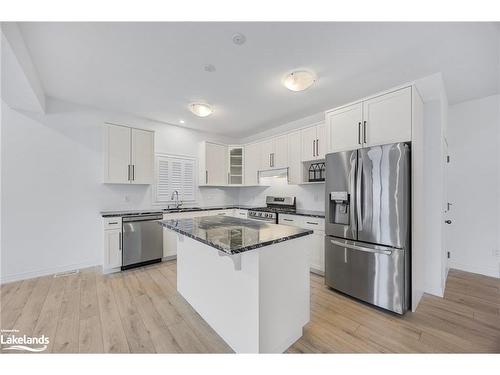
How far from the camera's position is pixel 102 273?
3.28 m

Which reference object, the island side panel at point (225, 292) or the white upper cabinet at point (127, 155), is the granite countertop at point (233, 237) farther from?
the white upper cabinet at point (127, 155)

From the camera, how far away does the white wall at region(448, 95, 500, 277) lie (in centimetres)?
308

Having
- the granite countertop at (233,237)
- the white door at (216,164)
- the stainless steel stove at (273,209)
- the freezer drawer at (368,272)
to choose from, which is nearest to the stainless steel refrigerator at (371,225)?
the freezer drawer at (368,272)

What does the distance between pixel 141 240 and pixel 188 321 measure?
198 centimetres

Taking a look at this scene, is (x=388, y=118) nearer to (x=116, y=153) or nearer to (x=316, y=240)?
(x=316, y=240)

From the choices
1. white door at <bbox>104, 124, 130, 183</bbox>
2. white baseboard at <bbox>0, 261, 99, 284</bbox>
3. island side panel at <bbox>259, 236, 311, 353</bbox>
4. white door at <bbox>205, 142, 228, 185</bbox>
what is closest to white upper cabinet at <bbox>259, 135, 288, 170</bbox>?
white door at <bbox>205, 142, 228, 185</bbox>

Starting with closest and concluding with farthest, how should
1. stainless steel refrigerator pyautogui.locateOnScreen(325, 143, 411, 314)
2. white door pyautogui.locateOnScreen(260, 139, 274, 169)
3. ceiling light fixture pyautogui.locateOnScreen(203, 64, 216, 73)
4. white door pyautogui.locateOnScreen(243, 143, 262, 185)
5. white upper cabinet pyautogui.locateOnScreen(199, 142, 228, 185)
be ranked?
1. stainless steel refrigerator pyautogui.locateOnScreen(325, 143, 411, 314)
2. ceiling light fixture pyautogui.locateOnScreen(203, 64, 216, 73)
3. white door pyautogui.locateOnScreen(260, 139, 274, 169)
4. white door pyautogui.locateOnScreen(243, 143, 262, 185)
5. white upper cabinet pyautogui.locateOnScreen(199, 142, 228, 185)

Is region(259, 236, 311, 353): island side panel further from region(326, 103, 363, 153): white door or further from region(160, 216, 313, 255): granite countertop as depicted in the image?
region(326, 103, 363, 153): white door

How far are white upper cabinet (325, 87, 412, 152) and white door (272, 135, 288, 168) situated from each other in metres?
1.25

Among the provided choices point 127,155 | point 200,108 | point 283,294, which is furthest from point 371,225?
point 127,155

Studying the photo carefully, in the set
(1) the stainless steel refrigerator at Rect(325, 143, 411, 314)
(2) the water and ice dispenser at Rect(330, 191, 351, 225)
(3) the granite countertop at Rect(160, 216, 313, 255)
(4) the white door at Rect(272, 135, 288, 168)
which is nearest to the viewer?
(3) the granite countertop at Rect(160, 216, 313, 255)

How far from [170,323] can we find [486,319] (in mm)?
3140

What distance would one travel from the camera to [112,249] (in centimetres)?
329
